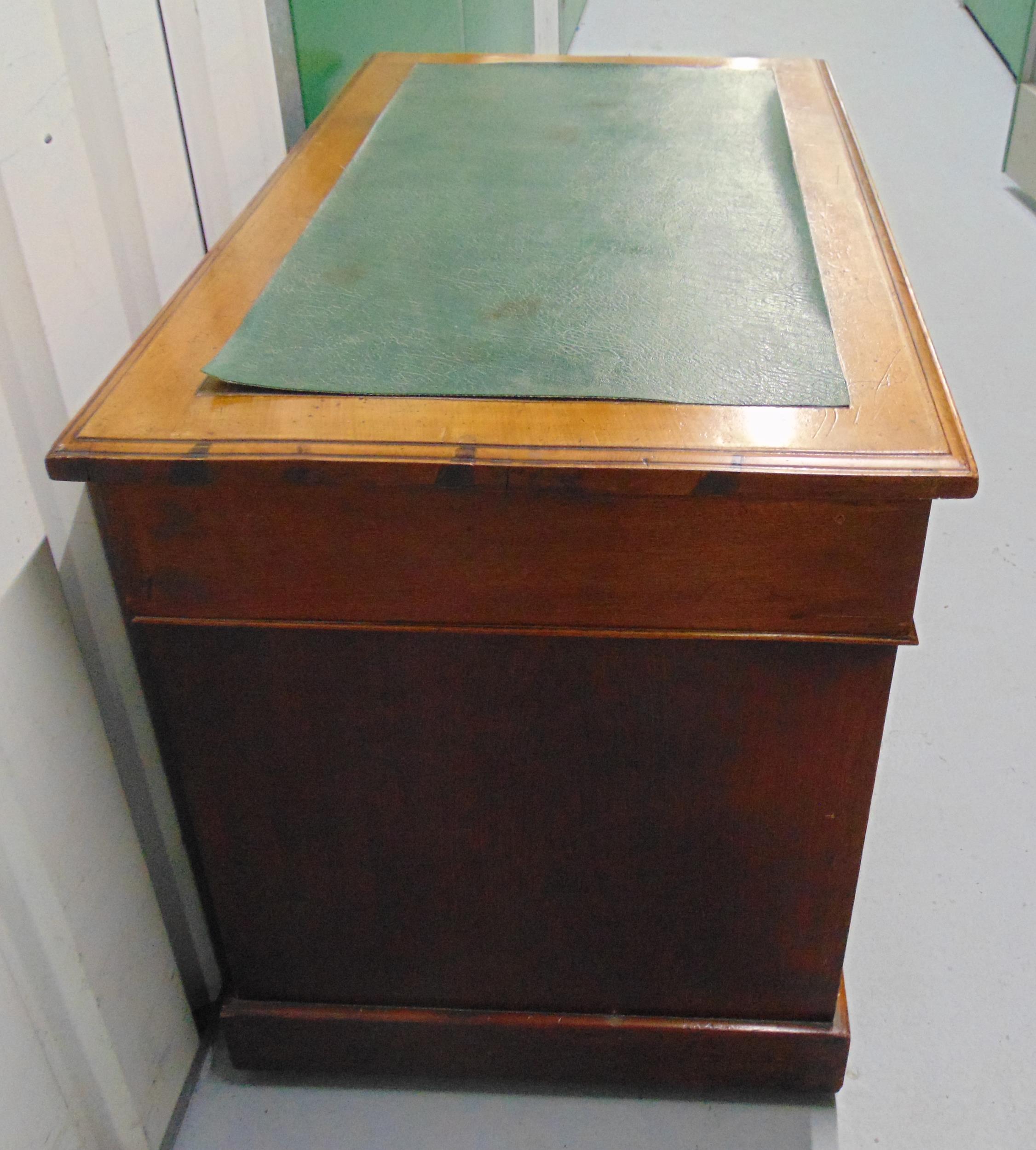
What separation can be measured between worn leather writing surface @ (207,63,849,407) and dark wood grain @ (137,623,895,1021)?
0.21 meters

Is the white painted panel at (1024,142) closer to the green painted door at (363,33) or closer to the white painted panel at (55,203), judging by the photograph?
the green painted door at (363,33)

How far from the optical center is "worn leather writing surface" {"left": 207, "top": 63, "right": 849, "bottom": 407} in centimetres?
85

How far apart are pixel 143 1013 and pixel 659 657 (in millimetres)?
619

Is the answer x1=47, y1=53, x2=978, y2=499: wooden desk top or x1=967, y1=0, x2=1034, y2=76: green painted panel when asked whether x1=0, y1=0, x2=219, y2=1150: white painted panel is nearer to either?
x1=47, y1=53, x2=978, y2=499: wooden desk top

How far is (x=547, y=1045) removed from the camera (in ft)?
3.81

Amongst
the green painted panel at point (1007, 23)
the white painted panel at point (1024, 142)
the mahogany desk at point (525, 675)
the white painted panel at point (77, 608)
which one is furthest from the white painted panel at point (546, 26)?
the white painted panel at point (77, 608)

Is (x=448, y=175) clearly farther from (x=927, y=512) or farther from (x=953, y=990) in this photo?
(x=953, y=990)

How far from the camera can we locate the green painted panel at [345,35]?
58.9 inches

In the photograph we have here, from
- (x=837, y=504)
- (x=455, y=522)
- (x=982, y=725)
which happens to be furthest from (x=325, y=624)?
(x=982, y=725)

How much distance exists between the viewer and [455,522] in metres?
0.82

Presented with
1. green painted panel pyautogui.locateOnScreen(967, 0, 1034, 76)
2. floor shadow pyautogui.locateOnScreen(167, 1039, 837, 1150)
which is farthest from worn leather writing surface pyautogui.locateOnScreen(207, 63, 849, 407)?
green painted panel pyautogui.locateOnScreen(967, 0, 1034, 76)

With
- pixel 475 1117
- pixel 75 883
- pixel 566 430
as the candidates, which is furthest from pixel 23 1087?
pixel 566 430

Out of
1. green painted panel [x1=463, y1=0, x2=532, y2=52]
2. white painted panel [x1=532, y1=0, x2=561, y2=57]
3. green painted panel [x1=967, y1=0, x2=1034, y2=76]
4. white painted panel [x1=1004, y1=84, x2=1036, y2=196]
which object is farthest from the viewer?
green painted panel [x1=967, y1=0, x2=1034, y2=76]

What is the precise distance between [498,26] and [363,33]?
125 cm
